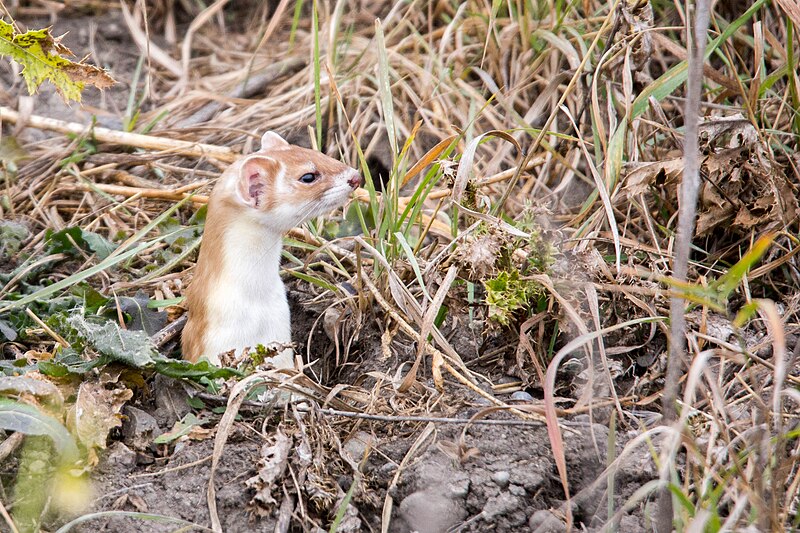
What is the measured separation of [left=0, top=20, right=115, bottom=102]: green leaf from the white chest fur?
826mm

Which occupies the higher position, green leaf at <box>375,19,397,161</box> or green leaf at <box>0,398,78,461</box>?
green leaf at <box>375,19,397,161</box>

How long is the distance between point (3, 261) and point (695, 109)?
3.14 metres

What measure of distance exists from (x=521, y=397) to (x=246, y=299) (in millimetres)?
1168

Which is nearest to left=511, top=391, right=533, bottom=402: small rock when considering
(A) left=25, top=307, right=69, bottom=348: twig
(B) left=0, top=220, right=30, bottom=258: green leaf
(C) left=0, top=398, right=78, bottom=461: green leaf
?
(C) left=0, top=398, right=78, bottom=461: green leaf

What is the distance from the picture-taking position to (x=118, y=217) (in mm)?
4316

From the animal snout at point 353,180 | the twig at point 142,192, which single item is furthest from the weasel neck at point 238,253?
the twig at point 142,192

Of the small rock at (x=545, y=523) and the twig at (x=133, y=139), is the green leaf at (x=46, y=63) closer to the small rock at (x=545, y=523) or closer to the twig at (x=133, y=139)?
the twig at (x=133, y=139)

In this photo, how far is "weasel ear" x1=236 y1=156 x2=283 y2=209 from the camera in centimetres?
357

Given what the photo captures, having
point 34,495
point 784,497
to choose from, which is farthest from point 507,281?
point 34,495

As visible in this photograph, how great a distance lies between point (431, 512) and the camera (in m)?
2.54

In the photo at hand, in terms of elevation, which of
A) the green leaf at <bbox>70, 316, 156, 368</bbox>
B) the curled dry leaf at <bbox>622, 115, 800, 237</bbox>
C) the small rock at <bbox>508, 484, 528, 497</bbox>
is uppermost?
the curled dry leaf at <bbox>622, 115, 800, 237</bbox>

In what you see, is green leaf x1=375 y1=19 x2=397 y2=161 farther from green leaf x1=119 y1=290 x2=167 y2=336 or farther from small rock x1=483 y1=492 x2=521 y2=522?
small rock x1=483 y1=492 x2=521 y2=522

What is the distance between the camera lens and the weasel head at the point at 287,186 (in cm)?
359

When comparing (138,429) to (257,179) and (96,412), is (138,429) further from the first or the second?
(257,179)
